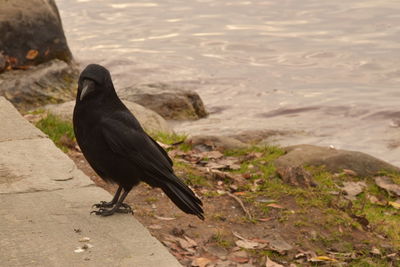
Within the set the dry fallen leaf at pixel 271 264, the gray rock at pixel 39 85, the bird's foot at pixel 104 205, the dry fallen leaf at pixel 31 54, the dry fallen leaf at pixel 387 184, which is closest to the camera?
the bird's foot at pixel 104 205

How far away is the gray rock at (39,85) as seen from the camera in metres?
12.4

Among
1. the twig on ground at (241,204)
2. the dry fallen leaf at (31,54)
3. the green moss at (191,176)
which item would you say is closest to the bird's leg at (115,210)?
the twig on ground at (241,204)

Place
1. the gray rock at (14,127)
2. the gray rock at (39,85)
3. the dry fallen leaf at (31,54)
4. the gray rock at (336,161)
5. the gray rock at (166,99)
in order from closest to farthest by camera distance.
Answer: the gray rock at (14,127)
the gray rock at (336,161)
the gray rock at (39,85)
the gray rock at (166,99)
the dry fallen leaf at (31,54)

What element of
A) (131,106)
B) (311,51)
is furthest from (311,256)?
(311,51)

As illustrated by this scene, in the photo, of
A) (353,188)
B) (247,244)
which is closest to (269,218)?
(247,244)

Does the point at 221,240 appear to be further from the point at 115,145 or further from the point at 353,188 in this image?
the point at 353,188

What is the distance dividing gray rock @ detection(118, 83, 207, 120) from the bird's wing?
7.51 m

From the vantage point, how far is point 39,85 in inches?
506

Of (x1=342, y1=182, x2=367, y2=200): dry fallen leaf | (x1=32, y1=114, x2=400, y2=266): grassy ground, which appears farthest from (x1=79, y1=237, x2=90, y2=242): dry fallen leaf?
(x1=342, y1=182, x2=367, y2=200): dry fallen leaf

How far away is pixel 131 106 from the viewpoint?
10.6 metres

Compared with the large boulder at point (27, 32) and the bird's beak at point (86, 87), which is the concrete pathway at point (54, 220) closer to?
the bird's beak at point (86, 87)

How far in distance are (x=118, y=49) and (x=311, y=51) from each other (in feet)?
14.5

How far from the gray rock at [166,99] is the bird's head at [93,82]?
299 inches

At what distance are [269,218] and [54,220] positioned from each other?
214 centimetres
